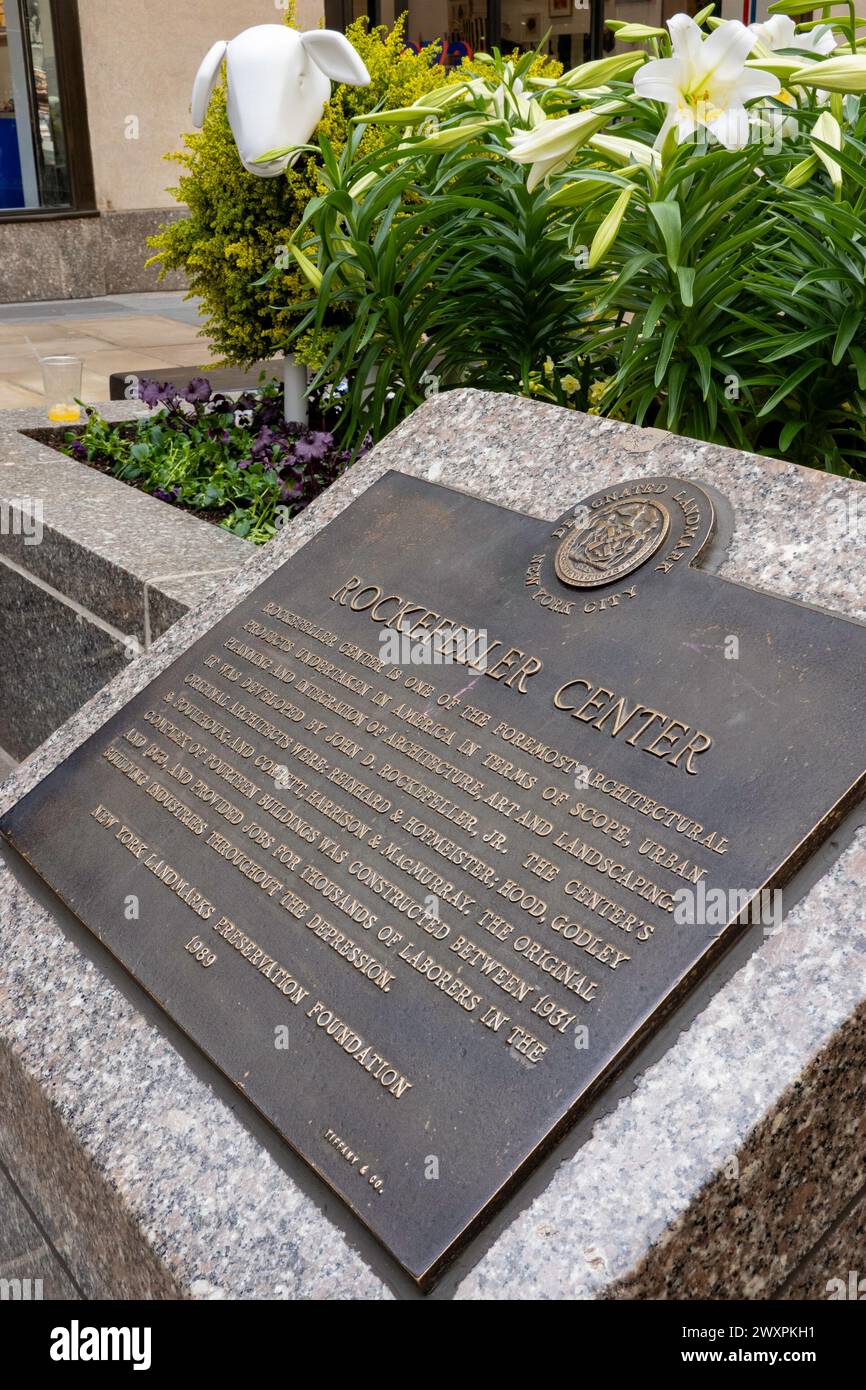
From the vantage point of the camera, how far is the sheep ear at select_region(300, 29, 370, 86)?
138 inches

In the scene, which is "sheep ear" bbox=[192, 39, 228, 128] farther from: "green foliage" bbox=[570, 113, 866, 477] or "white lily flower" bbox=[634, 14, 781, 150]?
"white lily flower" bbox=[634, 14, 781, 150]

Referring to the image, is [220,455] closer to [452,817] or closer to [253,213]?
[253,213]

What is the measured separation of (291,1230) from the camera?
1.58 m

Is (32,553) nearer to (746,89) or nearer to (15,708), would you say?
(15,708)

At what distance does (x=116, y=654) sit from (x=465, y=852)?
1628mm

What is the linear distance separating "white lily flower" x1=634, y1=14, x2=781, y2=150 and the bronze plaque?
2.46 feet

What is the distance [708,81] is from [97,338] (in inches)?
288

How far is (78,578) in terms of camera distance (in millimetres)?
3326

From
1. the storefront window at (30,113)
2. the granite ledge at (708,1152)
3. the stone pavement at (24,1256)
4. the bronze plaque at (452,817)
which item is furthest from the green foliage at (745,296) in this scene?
the storefront window at (30,113)

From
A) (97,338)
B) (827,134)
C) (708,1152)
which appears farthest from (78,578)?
(97,338)

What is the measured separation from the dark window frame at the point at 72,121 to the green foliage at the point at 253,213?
267 inches

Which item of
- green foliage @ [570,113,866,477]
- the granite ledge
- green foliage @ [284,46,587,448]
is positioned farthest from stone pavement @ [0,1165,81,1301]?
green foliage @ [284,46,587,448]
